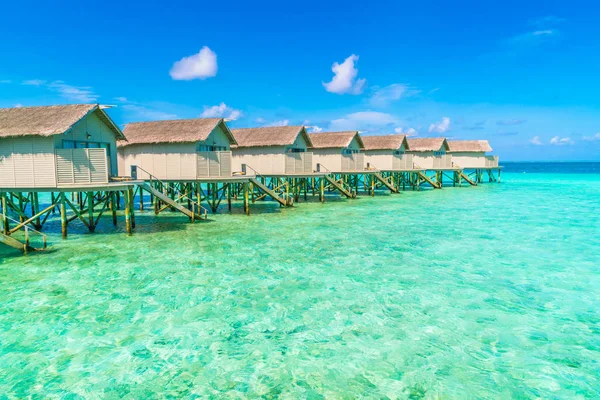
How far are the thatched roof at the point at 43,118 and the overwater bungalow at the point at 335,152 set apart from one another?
19751 millimetres

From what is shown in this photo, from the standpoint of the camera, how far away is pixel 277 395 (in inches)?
248

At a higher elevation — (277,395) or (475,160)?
(475,160)

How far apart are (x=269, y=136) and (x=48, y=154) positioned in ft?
50.2

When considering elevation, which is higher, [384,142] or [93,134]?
[384,142]

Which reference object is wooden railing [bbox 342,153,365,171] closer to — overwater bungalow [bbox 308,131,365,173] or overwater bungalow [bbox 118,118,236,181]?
overwater bungalow [bbox 308,131,365,173]

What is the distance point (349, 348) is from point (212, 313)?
340cm

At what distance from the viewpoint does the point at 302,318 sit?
354 inches

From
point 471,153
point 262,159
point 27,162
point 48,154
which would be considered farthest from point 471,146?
point 27,162

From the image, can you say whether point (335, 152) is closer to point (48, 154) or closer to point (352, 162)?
point (352, 162)

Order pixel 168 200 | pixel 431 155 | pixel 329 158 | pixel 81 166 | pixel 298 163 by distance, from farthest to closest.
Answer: pixel 431 155 → pixel 329 158 → pixel 298 163 → pixel 168 200 → pixel 81 166

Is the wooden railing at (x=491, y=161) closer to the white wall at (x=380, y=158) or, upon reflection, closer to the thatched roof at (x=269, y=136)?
the white wall at (x=380, y=158)

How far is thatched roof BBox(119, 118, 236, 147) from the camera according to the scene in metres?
22.1

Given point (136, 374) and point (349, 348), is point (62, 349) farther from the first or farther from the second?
point (349, 348)

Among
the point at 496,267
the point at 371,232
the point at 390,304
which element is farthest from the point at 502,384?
the point at 371,232
